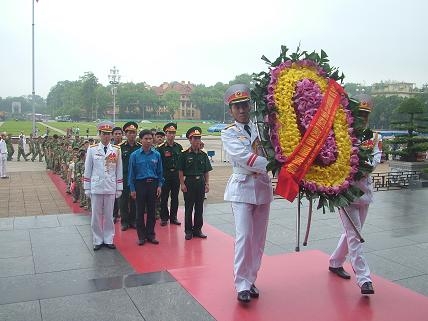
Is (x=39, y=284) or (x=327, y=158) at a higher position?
(x=327, y=158)

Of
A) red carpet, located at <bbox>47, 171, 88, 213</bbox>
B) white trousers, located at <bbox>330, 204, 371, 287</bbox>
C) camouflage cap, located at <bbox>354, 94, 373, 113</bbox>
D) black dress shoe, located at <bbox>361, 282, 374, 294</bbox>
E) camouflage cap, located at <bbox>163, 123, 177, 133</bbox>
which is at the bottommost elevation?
red carpet, located at <bbox>47, 171, 88, 213</bbox>

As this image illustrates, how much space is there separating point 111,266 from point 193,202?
1884mm

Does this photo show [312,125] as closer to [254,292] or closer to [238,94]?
[238,94]

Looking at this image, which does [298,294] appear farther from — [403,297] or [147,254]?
[147,254]

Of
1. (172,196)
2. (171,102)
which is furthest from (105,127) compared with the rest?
(171,102)

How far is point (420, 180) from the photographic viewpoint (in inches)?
502

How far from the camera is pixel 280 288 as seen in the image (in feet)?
14.4

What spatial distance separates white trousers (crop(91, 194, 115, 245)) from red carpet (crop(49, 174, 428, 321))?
0.27 metres

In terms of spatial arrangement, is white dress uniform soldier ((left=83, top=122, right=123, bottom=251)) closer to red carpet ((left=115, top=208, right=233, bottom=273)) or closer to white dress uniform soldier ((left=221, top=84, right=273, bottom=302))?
red carpet ((left=115, top=208, right=233, bottom=273))

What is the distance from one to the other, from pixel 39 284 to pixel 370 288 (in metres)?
3.21

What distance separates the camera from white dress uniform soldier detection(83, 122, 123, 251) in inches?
235

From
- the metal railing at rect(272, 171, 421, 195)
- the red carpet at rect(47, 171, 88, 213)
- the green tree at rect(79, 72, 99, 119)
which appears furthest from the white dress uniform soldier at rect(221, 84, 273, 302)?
the green tree at rect(79, 72, 99, 119)

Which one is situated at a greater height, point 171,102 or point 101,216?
point 171,102

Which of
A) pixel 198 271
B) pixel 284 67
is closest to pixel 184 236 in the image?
pixel 198 271
